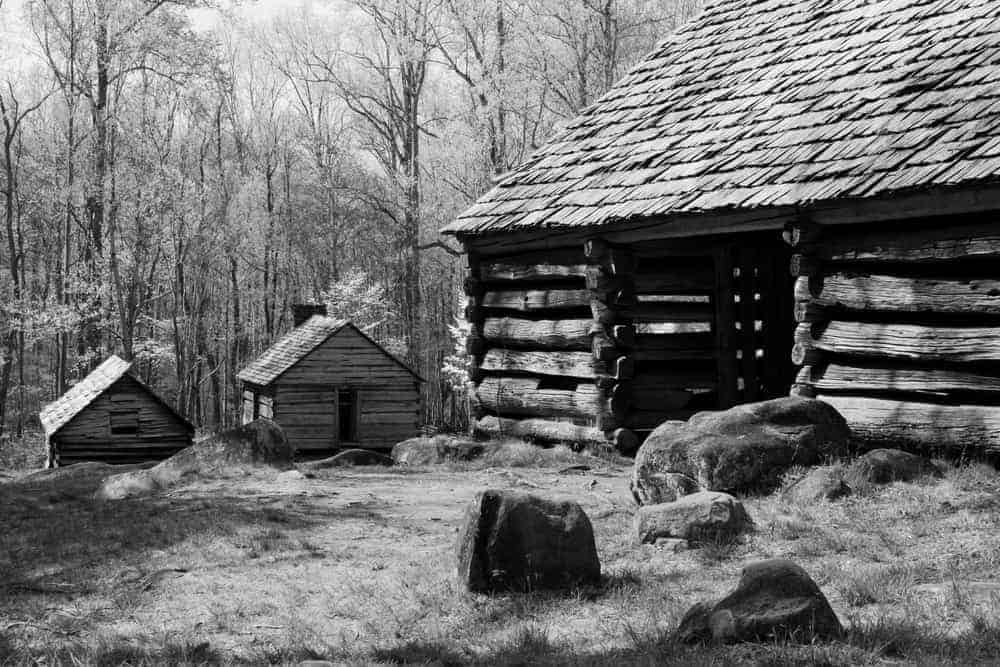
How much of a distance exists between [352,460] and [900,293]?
620 cm

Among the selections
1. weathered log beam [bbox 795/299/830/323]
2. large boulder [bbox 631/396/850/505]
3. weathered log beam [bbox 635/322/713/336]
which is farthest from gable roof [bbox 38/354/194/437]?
large boulder [bbox 631/396/850/505]

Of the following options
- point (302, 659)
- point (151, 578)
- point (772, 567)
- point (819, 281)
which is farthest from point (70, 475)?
point (772, 567)

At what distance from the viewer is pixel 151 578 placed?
22.3 feet

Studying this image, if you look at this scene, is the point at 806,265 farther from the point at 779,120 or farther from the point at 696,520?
the point at 696,520

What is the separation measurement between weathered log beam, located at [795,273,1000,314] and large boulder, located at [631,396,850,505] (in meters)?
1.44

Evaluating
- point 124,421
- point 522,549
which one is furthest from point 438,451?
point 124,421

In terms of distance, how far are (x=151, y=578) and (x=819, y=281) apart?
6.53m

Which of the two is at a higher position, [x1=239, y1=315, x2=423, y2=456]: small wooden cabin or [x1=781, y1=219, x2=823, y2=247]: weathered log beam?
[x1=781, y1=219, x2=823, y2=247]: weathered log beam

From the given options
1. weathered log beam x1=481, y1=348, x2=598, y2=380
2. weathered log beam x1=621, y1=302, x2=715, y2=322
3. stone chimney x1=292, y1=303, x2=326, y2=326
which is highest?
stone chimney x1=292, y1=303, x2=326, y2=326

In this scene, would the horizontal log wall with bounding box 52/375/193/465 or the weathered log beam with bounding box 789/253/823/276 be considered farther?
the horizontal log wall with bounding box 52/375/193/465

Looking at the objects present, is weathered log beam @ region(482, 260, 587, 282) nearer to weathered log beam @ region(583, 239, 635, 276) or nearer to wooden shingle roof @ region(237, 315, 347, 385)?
weathered log beam @ region(583, 239, 635, 276)

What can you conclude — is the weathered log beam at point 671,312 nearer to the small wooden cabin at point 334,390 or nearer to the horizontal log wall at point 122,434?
the small wooden cabin at point 334,390

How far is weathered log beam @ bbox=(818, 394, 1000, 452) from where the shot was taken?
28.6ft

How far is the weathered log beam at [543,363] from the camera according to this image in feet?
41.5
